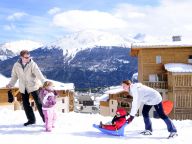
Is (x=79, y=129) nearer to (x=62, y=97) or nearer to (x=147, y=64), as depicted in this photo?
(x=147, y=64)

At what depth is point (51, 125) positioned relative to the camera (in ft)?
37.0

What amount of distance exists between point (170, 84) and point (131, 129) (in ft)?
97.0

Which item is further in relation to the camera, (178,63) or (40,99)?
(178,63)

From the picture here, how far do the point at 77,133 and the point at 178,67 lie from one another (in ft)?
103

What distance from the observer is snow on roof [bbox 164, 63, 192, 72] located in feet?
130

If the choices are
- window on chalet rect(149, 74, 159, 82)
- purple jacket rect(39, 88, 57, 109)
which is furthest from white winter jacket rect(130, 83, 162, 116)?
window on chalet rect(149, 74, 159, 82)

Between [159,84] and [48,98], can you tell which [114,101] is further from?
[48,98]

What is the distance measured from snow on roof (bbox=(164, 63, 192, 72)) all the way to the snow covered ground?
26778 millimetres

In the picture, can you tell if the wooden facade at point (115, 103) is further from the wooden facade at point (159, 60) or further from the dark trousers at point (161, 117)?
the dark trousers at point (161, 117)

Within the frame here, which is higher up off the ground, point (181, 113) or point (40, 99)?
point (40, 99)

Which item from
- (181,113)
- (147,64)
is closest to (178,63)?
(147,64)

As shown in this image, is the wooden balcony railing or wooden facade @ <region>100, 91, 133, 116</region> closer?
the wooden balcony railing

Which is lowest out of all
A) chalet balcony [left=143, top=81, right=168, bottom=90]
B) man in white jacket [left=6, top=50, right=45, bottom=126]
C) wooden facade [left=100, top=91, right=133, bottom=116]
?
wooden facade [left=100, top=91, right=133, bottom=116]

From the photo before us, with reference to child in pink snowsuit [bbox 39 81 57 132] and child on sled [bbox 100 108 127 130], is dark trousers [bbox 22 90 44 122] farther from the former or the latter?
child on sled [bbox 100 108 127 130]
